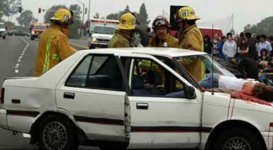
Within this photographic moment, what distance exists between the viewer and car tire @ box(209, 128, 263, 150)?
6512mm

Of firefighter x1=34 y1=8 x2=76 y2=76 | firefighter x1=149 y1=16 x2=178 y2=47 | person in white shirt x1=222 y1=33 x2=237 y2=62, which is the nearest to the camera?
firefighter x1=34 y1=8 x2=76 y2=76

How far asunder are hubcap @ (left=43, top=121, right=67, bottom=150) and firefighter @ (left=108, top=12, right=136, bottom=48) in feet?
6.96

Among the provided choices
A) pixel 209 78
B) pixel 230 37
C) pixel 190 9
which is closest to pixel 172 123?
pixel 209 78

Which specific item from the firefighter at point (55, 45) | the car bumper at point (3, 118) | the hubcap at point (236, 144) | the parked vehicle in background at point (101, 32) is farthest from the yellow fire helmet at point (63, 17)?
the parked vehicle in background at point (101, 32)

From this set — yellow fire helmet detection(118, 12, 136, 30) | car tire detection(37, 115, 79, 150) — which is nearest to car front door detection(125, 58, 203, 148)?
car tire detection(37, 115, 79, 150)

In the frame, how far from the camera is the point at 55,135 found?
24.0 feet

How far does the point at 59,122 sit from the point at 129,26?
2.33 metres

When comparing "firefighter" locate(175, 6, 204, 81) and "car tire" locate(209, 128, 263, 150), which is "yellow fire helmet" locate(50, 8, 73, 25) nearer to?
"firefighter" locate(175, 6, 204, 81)

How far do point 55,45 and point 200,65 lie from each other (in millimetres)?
2278

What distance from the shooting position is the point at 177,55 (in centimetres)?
710

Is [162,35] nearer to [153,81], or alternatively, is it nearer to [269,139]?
[153,81]

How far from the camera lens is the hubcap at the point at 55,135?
725 cm

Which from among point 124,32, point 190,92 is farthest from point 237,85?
point 124,32

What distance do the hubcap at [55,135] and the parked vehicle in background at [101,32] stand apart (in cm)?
3079
